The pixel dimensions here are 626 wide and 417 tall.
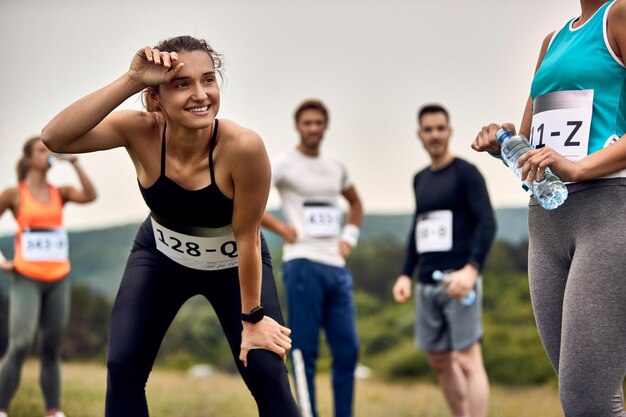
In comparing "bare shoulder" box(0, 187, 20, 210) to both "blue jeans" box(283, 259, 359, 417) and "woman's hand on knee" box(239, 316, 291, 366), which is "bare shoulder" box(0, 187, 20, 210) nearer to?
"blue jeans" box(283, 259, 359, 417)

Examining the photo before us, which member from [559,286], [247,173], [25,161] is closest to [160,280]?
[247,173]

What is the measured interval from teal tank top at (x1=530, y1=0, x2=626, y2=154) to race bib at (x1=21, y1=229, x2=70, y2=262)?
4307 mm

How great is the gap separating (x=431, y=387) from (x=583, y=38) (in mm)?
6446

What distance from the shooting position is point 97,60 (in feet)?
27.5

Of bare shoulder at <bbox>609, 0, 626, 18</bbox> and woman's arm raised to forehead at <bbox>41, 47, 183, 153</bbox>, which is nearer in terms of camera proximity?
bare shoulder at <bbox>609, 0, 626, 18</bbox>

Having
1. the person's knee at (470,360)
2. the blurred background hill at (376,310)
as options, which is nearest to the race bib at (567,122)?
the person's knee at (470,360)

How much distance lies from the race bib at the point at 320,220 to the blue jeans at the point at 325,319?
0.64ft

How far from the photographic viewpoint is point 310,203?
5859mm

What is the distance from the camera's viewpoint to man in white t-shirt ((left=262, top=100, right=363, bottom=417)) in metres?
5.55

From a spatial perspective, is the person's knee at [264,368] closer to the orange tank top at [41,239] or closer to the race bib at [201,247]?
the race bib at [201,247]

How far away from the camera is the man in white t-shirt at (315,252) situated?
5.55 metres

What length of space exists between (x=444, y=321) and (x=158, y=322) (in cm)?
269

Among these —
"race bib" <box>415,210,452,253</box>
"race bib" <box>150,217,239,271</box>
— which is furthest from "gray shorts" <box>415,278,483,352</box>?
"race bib" <box>150,217,239,271</box>

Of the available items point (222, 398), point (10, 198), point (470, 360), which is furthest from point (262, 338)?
point (222, 398)
